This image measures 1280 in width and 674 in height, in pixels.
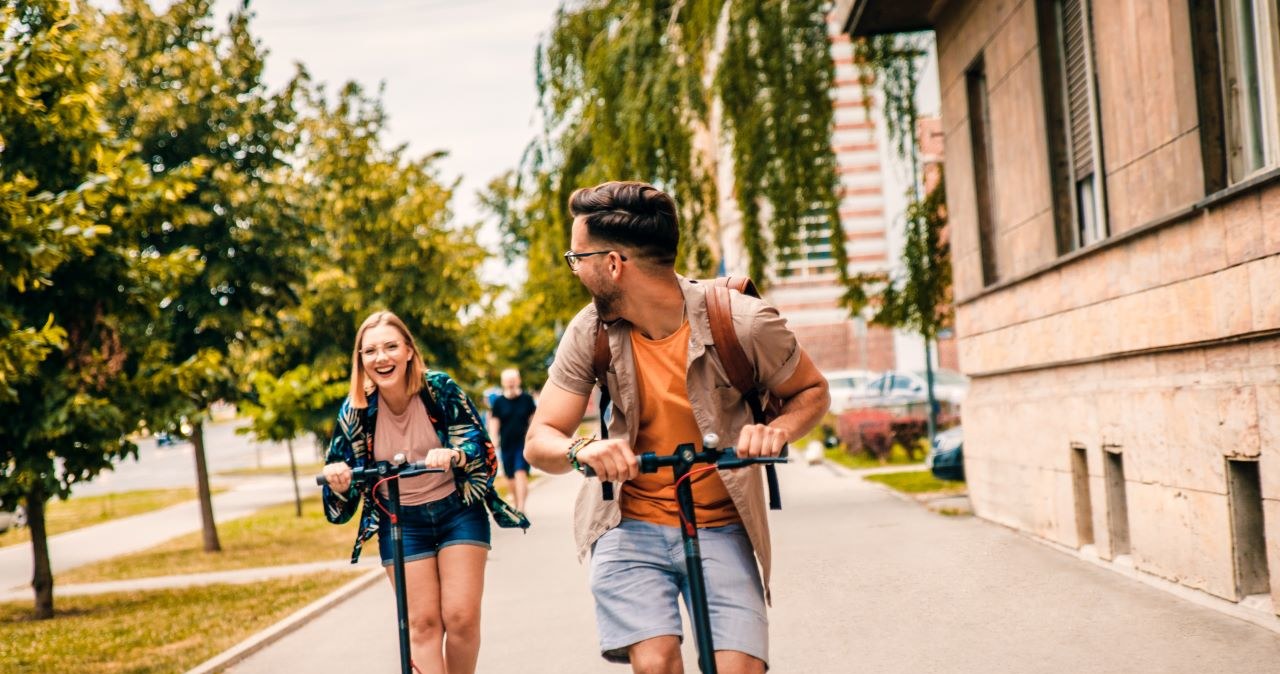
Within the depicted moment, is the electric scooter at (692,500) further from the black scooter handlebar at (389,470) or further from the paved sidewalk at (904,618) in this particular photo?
the paved sidewalk at (904,618)

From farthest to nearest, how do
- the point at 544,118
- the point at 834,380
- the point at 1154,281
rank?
the point at 834,380 → the point at 544,118 → the point at 1154,281

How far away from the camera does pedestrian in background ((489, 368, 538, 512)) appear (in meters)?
16.6

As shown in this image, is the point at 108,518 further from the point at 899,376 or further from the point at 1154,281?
the point at 1154,281

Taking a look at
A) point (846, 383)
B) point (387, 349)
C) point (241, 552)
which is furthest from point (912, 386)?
point (387, 349)

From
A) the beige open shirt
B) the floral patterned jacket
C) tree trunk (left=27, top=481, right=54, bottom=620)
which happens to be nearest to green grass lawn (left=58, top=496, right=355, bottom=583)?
tree trunk (left=27, top=481, right=54, bottom=620)

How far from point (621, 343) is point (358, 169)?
23.3 metres

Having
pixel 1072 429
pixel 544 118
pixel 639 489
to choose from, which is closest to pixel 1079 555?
pixel 1072 429

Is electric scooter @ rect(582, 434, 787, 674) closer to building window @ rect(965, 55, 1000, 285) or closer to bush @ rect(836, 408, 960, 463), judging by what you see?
building window @ rect(965, 55, 1000, 285)

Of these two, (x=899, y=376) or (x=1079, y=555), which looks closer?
(x=1079, y=555)

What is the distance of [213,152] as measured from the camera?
17.5 metres

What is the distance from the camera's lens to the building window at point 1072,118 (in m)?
10.1

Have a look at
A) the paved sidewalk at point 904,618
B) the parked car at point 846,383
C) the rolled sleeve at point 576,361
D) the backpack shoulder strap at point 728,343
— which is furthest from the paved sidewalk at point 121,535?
the parked car at point 846,383

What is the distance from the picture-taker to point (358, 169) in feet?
86.5

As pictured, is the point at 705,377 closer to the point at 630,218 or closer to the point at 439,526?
the point at 630,218
